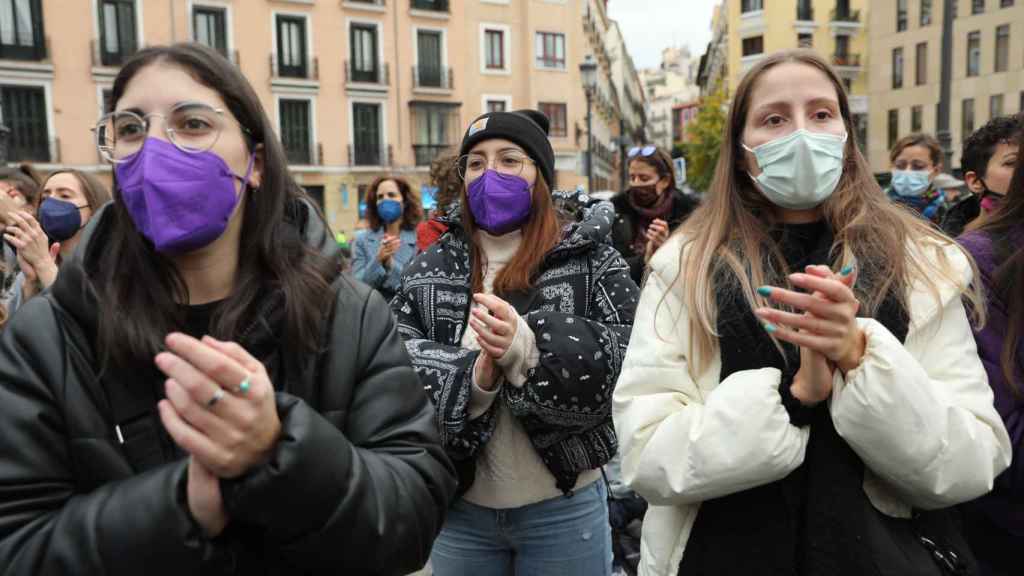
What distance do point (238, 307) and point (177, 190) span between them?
0.26 meters

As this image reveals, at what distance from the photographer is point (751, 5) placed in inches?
1887

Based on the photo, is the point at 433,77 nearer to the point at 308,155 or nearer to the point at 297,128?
the point at 297,128

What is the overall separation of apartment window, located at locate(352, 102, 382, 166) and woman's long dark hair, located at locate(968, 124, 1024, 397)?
3224cm

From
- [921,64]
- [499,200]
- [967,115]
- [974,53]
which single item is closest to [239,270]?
[499,200]

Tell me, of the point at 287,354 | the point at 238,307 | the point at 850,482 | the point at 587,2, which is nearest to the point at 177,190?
the point at 238,307

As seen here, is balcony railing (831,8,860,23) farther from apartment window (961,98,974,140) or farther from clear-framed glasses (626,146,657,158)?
clear-framed glasses (626,146,657,158)

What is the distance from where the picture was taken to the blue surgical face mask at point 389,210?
6551mm

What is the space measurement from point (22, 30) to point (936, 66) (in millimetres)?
43772

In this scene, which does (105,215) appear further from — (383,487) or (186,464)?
(383,487)

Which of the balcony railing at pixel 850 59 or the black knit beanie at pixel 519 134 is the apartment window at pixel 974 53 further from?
the black knit beanie at pixel 519 134

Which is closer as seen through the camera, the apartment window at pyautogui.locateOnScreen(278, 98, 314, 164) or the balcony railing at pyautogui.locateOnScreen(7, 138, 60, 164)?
the balcony railing at pyautogui.locateOnScreen(7, 138, 60, 164)

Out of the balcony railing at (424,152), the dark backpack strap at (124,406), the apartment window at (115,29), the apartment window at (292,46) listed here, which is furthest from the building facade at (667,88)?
the dark backpack strap at (124,406)

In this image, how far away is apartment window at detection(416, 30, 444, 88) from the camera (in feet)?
111

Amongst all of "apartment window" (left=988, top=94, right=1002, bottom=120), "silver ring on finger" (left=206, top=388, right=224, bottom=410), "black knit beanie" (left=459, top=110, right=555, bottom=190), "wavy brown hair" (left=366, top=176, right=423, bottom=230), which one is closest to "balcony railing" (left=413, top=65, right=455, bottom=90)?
"apartment window" (left=988, top=94, right=1002, bottom=120)
